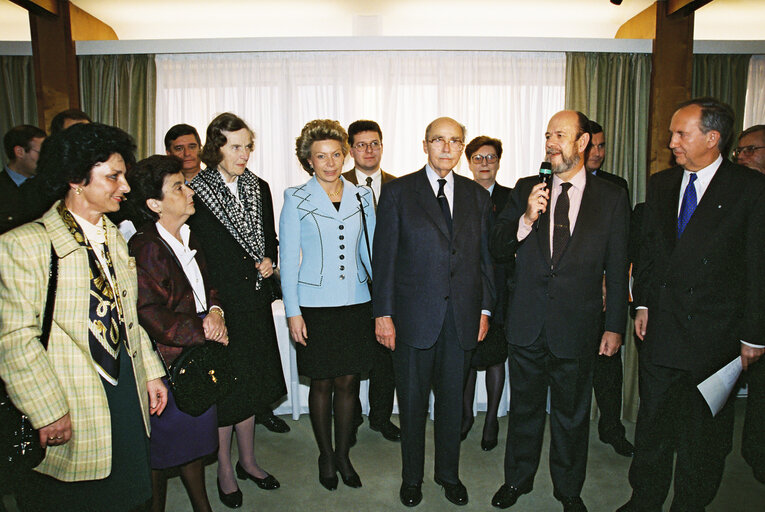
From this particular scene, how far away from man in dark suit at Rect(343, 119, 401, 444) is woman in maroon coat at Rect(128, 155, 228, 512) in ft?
4.60

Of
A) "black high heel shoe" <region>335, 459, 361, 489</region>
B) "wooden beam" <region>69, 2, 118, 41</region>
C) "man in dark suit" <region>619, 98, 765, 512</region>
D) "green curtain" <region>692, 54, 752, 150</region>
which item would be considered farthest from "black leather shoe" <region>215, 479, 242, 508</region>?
"green curtain" <region>692, 54, 752, 150</region>

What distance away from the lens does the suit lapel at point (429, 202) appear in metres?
2.59

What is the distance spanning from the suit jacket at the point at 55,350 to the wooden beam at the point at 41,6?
315cm

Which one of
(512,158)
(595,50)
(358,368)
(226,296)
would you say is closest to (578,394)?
(358,368)

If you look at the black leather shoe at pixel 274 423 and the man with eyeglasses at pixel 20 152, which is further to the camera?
the black leather shoe at pixel 274 423

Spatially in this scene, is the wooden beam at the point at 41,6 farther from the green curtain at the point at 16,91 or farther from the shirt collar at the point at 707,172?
the shirt collar at the point at 707,172

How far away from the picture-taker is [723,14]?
182 inches

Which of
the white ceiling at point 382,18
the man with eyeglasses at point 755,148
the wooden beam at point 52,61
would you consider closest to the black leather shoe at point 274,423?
the wooden beam at point 52,61

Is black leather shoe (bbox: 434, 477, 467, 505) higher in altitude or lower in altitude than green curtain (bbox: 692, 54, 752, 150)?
lower

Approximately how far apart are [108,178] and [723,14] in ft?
17.6

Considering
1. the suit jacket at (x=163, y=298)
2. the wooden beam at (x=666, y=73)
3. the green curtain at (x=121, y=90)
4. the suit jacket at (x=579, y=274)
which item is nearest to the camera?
the suit jacket at (x=163, y=298)

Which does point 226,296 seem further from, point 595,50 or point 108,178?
point 595,50

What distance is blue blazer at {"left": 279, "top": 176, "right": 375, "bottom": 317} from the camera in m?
2.75

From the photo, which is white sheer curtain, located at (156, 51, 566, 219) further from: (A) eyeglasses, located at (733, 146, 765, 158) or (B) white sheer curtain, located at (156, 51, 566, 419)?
(A) eyeglasses, located at (733, 146, 765, 158)
